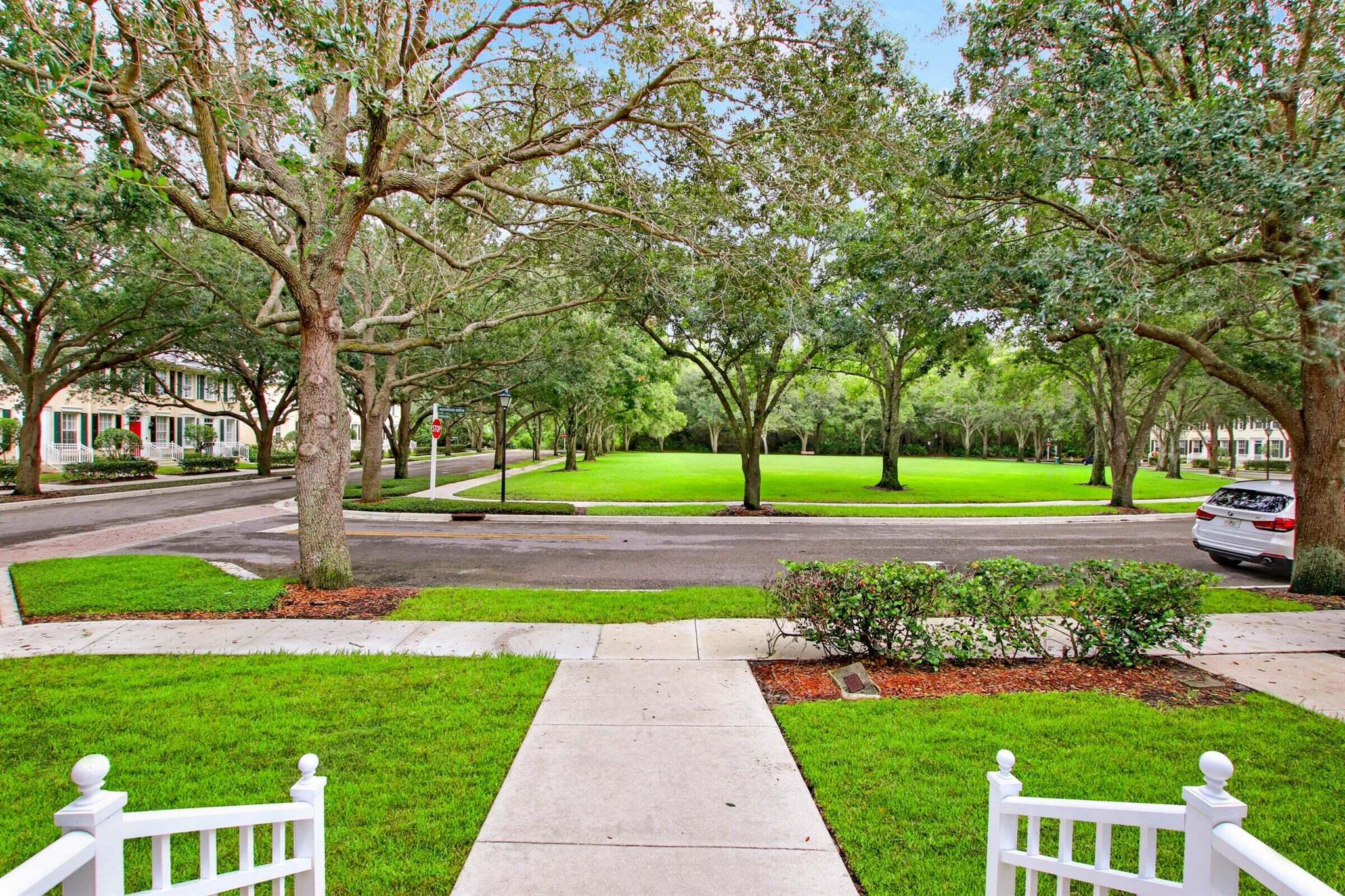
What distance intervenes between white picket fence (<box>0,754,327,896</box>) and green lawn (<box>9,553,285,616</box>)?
22.1ft

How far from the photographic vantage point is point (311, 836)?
2.11m

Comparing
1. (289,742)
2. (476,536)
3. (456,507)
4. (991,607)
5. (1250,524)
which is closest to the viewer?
(289,742)

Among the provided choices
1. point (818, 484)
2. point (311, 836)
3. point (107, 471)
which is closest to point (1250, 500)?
point (311, 836)

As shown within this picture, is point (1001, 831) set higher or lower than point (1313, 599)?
higher

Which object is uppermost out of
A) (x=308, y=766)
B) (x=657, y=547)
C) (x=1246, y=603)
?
(x=308, y=766)

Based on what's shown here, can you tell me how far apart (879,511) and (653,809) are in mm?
17012

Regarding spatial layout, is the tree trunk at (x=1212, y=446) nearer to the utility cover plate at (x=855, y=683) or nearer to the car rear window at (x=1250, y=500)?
the car rear window at (x=1250, y=500)

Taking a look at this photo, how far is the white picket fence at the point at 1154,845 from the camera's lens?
140 cm

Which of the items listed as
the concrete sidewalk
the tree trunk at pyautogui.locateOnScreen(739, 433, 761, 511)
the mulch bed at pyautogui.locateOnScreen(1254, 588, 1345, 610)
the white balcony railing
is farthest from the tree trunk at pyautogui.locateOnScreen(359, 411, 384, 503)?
the white balcony railing

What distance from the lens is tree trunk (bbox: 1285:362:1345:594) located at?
879cm

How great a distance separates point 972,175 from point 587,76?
589cm

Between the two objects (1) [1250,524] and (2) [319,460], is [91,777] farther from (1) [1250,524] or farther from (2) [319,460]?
(1) [1250,524]

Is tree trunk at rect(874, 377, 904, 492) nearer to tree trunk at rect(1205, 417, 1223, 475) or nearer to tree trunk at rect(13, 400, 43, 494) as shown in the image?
tree trunk at rect(13, 400, 43, 494)

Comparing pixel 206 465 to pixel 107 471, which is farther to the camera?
pixel 206 465
